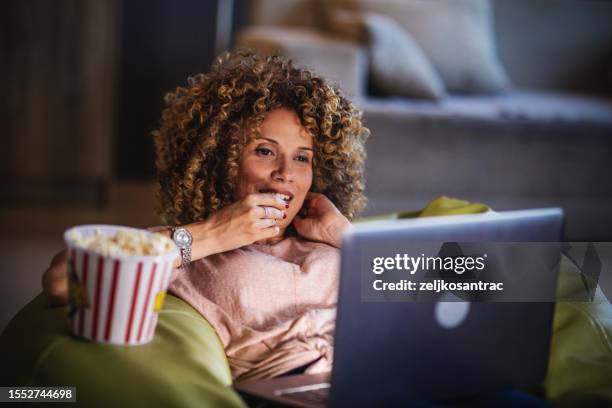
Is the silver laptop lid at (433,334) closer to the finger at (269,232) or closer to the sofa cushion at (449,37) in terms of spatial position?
the finger at (269,232)

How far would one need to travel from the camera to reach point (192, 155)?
151 cm

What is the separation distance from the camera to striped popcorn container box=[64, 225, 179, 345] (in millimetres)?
1052

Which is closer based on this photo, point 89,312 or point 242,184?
point 89,312

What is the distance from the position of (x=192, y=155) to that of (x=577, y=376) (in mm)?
753

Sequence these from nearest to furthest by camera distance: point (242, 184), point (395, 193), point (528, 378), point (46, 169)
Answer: point (528, 378) → point (242, 184) → point (395, 193) → point (46, 169)

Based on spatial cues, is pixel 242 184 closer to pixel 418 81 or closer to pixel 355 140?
pixel 355 140

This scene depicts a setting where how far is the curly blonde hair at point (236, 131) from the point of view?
1.45 meters

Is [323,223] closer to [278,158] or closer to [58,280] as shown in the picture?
[278,158]

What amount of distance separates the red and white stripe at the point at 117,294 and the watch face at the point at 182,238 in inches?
7.8

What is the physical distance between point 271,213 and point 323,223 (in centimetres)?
12

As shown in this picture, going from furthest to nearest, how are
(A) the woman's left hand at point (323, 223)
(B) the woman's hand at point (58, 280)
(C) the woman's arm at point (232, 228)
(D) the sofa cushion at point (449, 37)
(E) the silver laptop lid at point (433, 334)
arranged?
1. (D) the sofa cushion at point (449, 37)
2. (A) the woman's left hand at point (323, 223)
3. (C) the woman's arm at point (232, 228)
4. (B) the woman's hand at point (58, 280)
5. (E) the silver laptop lid at point (433, 334)

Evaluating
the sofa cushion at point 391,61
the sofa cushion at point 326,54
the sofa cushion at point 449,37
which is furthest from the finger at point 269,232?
the sofa cushion at point 449,37

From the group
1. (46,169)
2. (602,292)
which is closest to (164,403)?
(602,292)

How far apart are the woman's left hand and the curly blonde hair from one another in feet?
0.23
